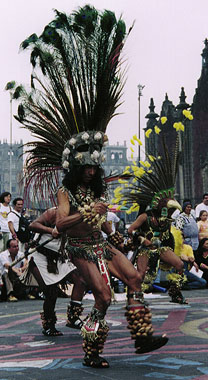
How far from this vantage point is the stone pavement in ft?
13.6

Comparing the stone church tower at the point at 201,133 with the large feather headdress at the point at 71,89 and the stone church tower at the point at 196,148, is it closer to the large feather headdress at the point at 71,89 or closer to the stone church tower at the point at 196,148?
the stone church tower at the point at 196,148

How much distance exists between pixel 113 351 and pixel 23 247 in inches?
265

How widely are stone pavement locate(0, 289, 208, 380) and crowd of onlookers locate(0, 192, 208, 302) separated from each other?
7.10 ft

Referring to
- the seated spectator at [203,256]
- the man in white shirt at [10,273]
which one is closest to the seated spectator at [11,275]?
the man in white shirt at [10,273]

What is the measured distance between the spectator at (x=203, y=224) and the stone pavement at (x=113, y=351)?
161 inches

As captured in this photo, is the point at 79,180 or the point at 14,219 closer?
the point at 79,180

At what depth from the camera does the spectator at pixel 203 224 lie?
38.7ft

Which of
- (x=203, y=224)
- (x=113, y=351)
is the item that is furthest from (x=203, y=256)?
(x=113, y=351)

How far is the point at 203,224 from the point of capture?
11898 mm

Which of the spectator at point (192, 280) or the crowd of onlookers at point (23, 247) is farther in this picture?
the spectator at point (192, 280)

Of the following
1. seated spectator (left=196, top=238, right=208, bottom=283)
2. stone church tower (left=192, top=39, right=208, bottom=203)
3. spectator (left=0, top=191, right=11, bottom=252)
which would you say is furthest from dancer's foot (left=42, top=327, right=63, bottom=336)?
stone church tower (left=192, top=39, right=208, bottom=203)

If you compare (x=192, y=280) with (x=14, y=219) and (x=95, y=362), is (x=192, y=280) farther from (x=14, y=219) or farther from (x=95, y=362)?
(x=95, y=362)

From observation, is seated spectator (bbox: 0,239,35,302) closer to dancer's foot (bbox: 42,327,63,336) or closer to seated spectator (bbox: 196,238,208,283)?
seated spectator (bbox: 196,238,208,283)

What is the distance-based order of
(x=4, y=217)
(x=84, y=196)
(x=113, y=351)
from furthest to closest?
1. (x=4, y=217)
2. (x=113, y=351)
3. (x=84, y=196)
